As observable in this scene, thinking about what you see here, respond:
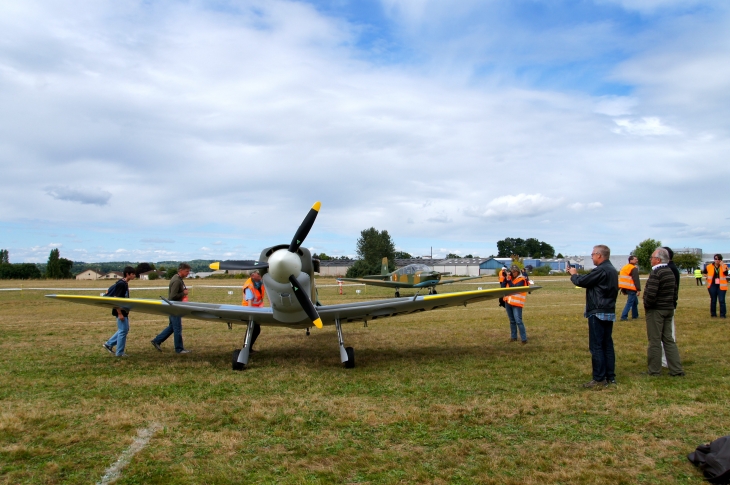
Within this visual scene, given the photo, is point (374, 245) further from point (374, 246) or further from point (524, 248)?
point (524, 248)

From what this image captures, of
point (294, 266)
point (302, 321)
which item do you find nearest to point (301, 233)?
point (294, 266)

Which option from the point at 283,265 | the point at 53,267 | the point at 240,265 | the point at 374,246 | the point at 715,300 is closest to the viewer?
the point at 283,265

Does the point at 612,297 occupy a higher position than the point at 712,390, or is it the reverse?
the point at 612,297

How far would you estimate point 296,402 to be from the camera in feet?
19.3

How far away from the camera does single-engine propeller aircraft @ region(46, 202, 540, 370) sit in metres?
7.50

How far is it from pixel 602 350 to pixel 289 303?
4.76m

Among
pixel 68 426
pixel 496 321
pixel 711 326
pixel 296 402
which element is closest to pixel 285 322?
pixel 296 402

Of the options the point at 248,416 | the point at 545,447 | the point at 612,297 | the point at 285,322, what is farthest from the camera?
the point at 285,322

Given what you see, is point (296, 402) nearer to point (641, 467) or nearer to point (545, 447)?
point (545, 447)

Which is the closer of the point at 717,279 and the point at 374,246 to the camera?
the point at 717,279

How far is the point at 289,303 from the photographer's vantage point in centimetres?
789

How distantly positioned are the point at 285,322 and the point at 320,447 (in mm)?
4136

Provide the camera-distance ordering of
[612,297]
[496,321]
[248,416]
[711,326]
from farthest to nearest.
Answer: [496,321]
[711,326]
[612,297]
[248,416]

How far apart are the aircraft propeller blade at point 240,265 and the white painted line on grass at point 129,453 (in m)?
3.03
